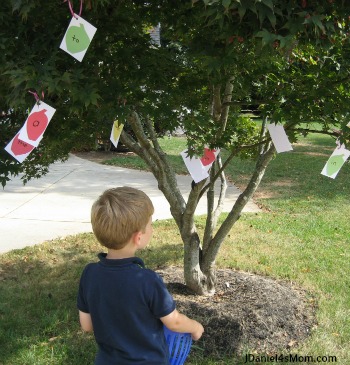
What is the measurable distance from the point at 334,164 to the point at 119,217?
6.48ft

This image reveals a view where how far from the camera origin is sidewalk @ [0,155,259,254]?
261 inches

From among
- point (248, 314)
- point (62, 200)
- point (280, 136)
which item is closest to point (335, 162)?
point (280, 136)

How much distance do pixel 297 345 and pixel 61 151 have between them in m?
2.24

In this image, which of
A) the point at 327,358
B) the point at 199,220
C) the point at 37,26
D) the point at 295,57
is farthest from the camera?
the point at 199,220

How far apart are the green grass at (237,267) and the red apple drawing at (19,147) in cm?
149

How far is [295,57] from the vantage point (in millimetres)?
3850

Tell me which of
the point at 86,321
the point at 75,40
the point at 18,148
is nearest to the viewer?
the point at 86,321

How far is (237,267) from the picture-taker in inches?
208

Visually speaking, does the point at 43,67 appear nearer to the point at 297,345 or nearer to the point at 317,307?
the point at 297,345

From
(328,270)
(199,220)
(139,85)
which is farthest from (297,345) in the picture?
(199,220)

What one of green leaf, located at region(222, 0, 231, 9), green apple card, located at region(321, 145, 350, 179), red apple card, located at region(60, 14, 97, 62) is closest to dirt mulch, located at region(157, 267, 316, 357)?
green apple card, located at region(321, 145, 350, 179)

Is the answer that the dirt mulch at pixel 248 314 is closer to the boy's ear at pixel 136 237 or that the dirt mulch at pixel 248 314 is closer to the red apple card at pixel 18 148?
the red apple card at pixel 18 148

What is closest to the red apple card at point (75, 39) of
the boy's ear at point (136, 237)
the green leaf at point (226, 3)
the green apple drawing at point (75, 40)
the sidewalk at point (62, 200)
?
the green apple drawing at point (75, 40)

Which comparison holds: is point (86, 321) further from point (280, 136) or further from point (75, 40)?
point (280, 136)
